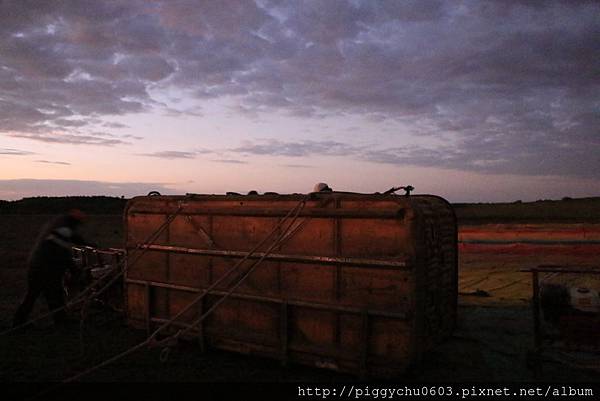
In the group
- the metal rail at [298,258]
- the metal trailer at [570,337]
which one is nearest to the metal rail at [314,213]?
the metal rail at [298,258]

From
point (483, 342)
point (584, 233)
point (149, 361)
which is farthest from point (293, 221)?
point (584, 233)

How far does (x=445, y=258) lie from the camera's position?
6.54 metres

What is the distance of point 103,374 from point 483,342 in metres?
5.65

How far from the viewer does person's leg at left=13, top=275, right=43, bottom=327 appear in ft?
26.7

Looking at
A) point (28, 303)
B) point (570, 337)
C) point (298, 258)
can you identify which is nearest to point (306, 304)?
point (298, 258)

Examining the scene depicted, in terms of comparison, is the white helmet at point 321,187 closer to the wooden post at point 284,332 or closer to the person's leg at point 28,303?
the wooden post at point 284,332

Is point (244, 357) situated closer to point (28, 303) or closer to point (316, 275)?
point (316, 275)

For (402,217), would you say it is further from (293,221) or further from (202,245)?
(202,245)

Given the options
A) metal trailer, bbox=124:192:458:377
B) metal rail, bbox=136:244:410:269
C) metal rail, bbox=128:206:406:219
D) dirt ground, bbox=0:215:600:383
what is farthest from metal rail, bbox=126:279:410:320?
metal rail, bbox=128:206:406:219

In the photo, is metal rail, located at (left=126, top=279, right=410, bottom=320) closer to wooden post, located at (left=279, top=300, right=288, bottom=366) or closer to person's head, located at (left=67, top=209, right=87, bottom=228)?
wooden post, located at (left=279, top=300, right=288, bottom=366)

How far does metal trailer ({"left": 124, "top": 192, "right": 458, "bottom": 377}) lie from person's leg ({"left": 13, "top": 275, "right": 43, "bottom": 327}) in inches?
83.1

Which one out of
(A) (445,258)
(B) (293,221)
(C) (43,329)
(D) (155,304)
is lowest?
(C) (43,329)

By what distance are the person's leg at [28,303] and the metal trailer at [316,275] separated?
6.92 feet

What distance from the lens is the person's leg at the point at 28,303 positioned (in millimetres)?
8125
